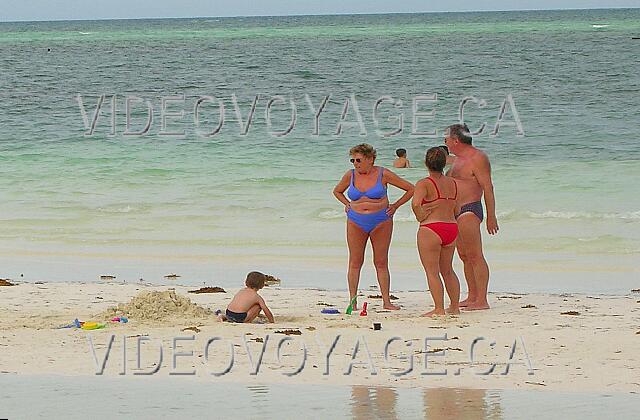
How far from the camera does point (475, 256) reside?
9125 mm

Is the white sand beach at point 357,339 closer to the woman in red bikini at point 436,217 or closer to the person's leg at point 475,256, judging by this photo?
the person's leg at point 475,256

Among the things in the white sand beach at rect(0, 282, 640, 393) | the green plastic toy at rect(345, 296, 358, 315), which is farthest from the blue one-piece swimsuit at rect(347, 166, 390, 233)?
the white sand beach at rect(0, 282, 640, 393)

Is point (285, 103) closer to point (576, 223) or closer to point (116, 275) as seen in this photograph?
point (576, 223)

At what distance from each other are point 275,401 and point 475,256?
345 cm

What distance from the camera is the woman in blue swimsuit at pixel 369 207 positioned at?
29.2ft

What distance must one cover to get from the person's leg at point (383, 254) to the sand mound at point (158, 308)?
138cm

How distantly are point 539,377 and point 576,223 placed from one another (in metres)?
7.41

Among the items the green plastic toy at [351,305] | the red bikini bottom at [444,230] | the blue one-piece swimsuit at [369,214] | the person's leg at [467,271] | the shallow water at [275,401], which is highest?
the blue one-piece swimsuit at [369,214]

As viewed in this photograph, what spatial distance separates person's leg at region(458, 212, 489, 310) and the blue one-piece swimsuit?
61cm

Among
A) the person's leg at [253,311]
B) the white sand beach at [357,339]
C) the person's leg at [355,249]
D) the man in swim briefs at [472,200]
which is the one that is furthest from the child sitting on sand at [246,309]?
the man in swim briefs at [472,200]

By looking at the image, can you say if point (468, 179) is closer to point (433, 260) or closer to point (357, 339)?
point (433, 260)

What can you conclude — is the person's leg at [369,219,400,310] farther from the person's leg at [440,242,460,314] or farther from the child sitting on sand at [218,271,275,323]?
the child sitting on sand at [218,271,275,323]

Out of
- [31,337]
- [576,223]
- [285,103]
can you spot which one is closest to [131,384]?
[31,337]

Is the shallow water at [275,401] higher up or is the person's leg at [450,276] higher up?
the person's leg at [450,276]
